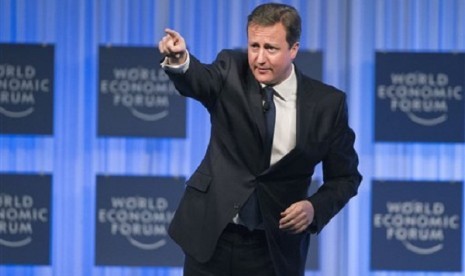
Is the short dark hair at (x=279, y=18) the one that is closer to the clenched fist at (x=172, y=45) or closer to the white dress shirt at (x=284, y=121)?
the white dress shirt at (x=284, y=121)

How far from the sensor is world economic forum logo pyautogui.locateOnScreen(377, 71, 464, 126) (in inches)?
175

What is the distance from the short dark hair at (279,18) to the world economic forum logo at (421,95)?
1.77m

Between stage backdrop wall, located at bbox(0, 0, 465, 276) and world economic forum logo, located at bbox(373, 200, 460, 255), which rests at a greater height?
stage backdrop wall, located at bbox(0, 0, 465, 276)

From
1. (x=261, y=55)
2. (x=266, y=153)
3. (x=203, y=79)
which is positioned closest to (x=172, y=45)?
(x=203, y=79)

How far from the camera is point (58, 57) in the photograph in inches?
176

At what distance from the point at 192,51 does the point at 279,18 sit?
179 centimetres

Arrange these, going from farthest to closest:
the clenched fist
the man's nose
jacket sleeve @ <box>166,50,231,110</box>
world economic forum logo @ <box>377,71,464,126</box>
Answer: world economic forum logo @ <box>377,71,464,126</box> → the man's nose → jacket sleeve @ <box>166,50,231,110</box> → the clenched fist

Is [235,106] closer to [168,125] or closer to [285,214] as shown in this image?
[285,214]

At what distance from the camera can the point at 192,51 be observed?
4469 mm

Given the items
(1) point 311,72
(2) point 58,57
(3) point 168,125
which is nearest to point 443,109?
(1) point 311,72

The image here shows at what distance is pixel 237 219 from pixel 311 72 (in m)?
1.81

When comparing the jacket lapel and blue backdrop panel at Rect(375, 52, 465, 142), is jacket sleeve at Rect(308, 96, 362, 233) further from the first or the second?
blue backdrop panel at Rect(375, 52, 465, 142)

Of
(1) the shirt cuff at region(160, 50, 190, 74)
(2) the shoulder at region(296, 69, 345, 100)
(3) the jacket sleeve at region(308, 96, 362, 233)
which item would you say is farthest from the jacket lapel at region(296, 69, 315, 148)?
(1) the shirt cuff at region(160, 50, 190, 74)

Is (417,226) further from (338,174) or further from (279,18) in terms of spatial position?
(279,18)
